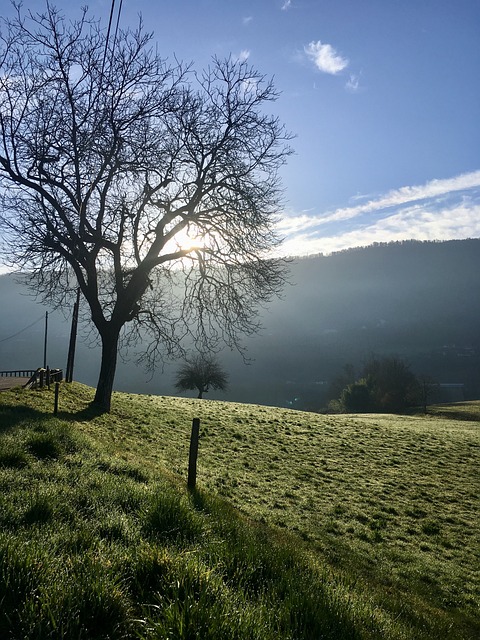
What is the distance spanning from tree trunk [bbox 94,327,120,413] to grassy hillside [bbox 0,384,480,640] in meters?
3.96

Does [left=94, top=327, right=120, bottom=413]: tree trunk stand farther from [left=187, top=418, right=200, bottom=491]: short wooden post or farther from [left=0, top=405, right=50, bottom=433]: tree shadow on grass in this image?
[left=187, top=418, right=200, bottom=491]: short wooden post

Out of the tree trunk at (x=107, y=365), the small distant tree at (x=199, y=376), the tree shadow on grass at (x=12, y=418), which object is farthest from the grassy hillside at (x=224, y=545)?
the small distant tree at (x=199, y=376)

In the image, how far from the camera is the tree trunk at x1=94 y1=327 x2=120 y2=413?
20.1 metres

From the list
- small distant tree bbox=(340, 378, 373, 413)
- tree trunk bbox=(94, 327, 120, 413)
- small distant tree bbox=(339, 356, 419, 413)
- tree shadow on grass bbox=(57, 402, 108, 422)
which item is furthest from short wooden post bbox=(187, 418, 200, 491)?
small distant tree bbox=(340, 378, 373, 413)

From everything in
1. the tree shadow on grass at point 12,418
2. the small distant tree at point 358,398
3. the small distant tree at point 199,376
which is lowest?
the small distant tree at point 358,398

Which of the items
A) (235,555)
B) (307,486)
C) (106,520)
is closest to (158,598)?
(235,555)

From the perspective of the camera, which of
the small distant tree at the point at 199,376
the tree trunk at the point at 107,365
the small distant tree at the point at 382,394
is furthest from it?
the small distant tree at the point at 382,394

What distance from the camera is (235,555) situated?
13.8 ft

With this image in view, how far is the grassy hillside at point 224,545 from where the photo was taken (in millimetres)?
2816

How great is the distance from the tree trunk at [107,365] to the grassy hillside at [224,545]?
3.96 metres

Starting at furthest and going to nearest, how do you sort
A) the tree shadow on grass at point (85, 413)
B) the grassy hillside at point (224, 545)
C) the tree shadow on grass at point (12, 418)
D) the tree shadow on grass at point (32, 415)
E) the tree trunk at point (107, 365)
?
the tree trunk at point (107, 365) < the tree shadow on grass at point (85, 413) < the tree shadow on grass at point (32, 415) < the tree shadow on grass at point (12, 418) < the grassy hillside at point (224, 545)

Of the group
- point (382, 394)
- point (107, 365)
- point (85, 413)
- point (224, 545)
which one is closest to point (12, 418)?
point (85, 413)

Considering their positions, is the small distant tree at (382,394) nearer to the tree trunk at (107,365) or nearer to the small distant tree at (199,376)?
the small distant tree at (199,376)

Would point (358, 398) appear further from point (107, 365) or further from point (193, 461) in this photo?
point (193, 461)
